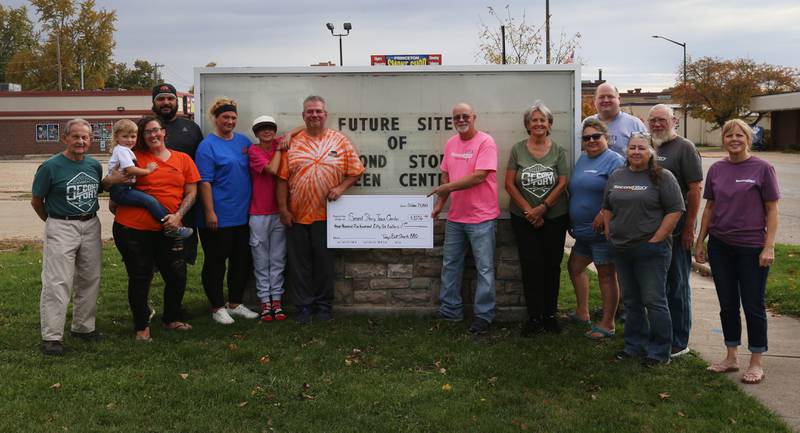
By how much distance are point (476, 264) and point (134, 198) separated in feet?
8.72

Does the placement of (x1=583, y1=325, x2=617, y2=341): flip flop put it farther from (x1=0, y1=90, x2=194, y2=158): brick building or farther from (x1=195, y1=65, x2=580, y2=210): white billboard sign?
(x1=0, y1=90, x2=194, y2=158): brick building

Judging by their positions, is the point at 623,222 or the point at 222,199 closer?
the point at 623,222

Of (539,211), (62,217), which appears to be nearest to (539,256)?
(539,211)

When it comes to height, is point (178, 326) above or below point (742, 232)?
below

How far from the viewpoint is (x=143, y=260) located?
233 inches

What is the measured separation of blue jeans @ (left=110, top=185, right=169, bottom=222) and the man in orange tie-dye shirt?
1.03 metres

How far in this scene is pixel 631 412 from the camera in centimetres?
451

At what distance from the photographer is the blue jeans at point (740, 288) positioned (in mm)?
5027

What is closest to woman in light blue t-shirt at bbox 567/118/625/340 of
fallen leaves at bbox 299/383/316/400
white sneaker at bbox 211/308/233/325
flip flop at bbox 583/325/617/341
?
flip flop at bbox 583/325/617/341

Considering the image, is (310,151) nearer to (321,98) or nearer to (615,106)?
(321,98)

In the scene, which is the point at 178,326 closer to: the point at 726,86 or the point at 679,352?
the point at 679,352

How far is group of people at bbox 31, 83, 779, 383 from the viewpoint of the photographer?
16.8 ft

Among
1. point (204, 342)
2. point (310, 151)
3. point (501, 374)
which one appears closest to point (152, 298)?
point (204, 342)

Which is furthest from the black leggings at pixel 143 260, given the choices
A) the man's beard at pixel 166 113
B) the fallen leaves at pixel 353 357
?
the fallen leaves at pixel 353 357
